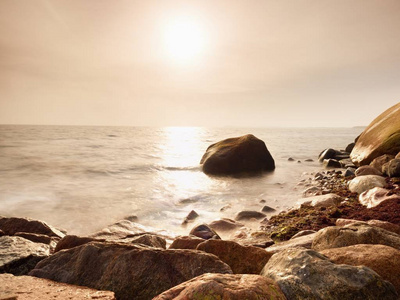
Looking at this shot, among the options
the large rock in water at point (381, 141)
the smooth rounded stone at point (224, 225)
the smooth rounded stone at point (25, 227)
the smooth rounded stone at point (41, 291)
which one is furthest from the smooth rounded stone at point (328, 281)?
the large rock in water at point (381, 141)

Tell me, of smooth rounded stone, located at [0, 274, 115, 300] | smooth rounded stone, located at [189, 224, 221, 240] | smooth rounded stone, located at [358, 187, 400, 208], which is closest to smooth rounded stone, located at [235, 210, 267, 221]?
smooth rounded stone, located at [189, 224, 221, 240]

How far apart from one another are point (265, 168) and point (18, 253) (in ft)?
47.9

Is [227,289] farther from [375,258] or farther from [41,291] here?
[41,291]

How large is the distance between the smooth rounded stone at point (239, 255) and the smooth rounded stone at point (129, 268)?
46cm

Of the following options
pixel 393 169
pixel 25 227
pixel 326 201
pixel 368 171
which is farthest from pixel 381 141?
pixel 25 227

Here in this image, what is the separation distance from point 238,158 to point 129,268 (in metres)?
13.2

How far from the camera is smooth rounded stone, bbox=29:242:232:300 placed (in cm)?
283

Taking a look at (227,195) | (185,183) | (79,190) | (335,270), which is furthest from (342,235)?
(79,190)

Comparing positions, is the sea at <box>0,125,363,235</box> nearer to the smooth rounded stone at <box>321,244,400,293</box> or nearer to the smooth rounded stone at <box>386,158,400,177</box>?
the smooth rounded stone at <box>386,158,400,177</box>

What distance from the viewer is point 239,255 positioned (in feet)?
11.1

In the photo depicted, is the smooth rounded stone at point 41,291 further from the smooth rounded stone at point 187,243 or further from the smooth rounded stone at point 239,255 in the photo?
the smooth rounded stone at point 187,243

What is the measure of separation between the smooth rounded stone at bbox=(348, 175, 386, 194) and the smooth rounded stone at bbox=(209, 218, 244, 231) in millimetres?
4138

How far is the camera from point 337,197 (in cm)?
797

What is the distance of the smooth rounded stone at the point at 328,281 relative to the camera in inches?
86.9
